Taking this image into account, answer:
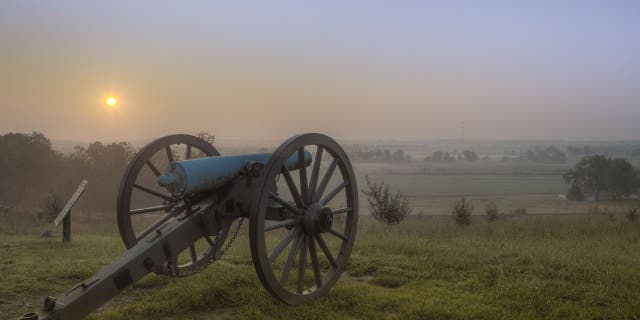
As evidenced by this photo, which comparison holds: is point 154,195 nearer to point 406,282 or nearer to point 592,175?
point 406,282

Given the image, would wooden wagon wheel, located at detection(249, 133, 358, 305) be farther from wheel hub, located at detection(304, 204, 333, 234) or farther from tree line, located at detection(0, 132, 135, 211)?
tree line, located at detection(0, 132, 135, 211)

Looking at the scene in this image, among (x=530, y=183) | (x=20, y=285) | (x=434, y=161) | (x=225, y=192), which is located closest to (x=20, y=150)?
(x=20, y=285)

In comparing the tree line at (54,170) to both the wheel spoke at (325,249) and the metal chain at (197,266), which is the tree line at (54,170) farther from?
the wheel spoke at (325,249)

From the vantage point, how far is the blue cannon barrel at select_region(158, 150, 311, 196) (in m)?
5.20

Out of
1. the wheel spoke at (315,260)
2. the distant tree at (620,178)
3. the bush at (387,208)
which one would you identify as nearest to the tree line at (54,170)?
the bush at (387,208)

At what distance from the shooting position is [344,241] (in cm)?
639

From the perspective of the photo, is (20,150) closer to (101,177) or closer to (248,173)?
(101,177)

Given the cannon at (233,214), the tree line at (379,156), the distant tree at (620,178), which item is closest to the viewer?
the cannon at (233,214)

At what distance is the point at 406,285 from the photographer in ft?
21.8

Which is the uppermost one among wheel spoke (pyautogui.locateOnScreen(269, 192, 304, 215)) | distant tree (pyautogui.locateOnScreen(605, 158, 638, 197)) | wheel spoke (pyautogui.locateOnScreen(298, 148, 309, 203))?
wheel spoke (pyautogui.locateOnScreen(298, 148, 309, 203))

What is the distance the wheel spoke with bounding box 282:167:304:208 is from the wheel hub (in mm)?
129

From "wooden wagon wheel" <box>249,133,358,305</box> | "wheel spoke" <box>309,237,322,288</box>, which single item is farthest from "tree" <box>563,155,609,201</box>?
"wheel spoke" <box>309,237,322,288</box>

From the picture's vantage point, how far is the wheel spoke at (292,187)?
5.28 metres

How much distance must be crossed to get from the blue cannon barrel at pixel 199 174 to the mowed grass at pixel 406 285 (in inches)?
57.1
